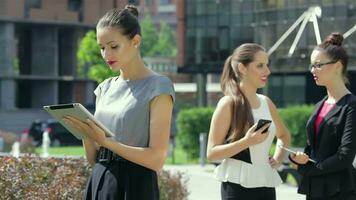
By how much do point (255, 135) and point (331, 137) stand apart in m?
0.61

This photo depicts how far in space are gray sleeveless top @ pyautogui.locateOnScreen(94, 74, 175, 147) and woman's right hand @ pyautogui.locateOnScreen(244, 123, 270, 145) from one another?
1.09m

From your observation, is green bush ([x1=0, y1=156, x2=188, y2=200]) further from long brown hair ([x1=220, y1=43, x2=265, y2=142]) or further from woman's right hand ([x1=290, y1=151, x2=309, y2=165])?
woman's right hand ([x1=290, y1=151, x2=309, y2=165])

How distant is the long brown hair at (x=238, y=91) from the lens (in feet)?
19.3

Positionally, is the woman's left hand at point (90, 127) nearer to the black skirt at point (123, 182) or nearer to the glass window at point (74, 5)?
the black skirt at point (123, 182)

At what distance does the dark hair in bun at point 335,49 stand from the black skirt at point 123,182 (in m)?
1.89

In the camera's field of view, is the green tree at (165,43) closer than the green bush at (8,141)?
No

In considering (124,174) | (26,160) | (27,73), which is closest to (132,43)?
(124,174)

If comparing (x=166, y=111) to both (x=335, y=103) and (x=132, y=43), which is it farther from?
(x=335, y=103)

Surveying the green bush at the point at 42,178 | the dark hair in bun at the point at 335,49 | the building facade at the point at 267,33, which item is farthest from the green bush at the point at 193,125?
the building facade at the point at 267,33

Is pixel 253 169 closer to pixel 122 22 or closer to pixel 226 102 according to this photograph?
pixel 226 102

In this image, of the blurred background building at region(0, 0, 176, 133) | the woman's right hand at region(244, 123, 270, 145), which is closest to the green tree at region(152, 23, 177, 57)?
the blurred background building at region(0, 0, 176, 133)

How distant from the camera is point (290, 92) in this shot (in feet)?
217

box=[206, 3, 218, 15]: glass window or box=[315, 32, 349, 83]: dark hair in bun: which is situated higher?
box=[206, 3, 218, 15]: glass window

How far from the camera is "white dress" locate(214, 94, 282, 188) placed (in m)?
5.88
